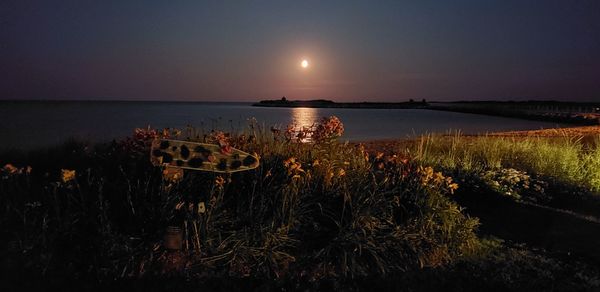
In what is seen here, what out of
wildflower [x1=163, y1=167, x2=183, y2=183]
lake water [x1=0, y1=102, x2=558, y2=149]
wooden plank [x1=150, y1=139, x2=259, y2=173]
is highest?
wooden plank [x1=150, y1=139, x2=259, y2=173]

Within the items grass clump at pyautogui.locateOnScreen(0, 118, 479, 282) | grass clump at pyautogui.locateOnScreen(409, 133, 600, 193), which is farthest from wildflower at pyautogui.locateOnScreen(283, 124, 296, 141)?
grass clump at pyautogui.locateOnScreen(409, 133, 600, 193)

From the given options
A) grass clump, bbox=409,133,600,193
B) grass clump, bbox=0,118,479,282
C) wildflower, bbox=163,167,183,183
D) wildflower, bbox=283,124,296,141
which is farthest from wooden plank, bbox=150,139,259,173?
grass clump, bbox=409,133,600,193

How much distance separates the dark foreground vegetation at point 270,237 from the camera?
12.5 feet

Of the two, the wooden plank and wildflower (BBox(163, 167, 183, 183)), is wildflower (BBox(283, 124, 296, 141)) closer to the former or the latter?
the wooden plank

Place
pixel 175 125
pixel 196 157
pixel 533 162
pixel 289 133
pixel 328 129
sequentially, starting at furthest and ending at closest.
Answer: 1. pixel 175 125
2. pixel 533 162
3. pixel 289 133
4. pixel 328 129
5. pixel 196 157

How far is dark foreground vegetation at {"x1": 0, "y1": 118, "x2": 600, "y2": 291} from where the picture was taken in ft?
12.5

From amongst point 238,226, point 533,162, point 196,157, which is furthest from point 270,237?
point 533,162

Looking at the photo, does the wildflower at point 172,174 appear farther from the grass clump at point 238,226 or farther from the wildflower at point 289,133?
the wildflower at point 289,133

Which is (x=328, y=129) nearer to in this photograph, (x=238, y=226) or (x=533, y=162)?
(x=238, y=226)

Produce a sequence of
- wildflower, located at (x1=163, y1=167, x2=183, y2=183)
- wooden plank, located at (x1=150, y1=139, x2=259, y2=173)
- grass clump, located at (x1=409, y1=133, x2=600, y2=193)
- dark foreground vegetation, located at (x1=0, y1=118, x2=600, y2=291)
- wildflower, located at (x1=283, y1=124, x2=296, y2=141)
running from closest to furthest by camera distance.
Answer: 1. dark foreground vegetation, located at (x1=0, y1=118, x2=600, y2=291)
2. wildflower, located at (x1=163, y1=167, x2=183, y2=183)
3. wooden plank, located at (x1=150, y1=139, x2=259, y2=173)
4. wildflower, located at (x1=283, y1=124, x2=296, y2=141)
5. grass clump, located at (x1=409, y1=133, x2=600, y2=193)

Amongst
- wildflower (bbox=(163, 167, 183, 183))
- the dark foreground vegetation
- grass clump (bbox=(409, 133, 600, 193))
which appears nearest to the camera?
the dark foreground vegetation

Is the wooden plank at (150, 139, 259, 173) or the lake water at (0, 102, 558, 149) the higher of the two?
the wooden plank at (150, 139, 259, 173)

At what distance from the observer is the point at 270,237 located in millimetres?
4195

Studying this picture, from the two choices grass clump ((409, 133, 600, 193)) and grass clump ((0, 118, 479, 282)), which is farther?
grass clump ((409, 133, 600, 193))
